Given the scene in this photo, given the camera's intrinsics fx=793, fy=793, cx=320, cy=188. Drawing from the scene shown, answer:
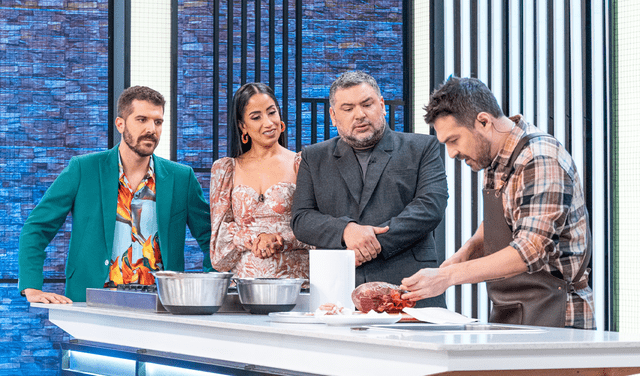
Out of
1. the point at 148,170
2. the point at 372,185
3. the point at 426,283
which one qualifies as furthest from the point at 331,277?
the point at 148,170

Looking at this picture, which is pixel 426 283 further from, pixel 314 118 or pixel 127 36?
pixel 127 36

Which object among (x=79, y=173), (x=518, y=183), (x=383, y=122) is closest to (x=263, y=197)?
(x=383, y=122)

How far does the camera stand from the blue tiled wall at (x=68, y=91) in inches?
153

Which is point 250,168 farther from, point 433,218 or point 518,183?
point 518,183

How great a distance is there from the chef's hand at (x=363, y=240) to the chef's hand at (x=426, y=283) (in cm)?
61

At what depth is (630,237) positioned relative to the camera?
396 centimetres

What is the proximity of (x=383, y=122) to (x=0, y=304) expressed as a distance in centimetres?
220

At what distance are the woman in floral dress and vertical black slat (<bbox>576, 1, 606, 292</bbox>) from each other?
Answer: 168cm

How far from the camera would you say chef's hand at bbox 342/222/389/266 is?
2.60m

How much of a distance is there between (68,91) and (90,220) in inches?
44.8

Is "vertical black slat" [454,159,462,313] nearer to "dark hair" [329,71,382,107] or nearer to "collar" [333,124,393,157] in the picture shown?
"collar" [333,124,393,157]

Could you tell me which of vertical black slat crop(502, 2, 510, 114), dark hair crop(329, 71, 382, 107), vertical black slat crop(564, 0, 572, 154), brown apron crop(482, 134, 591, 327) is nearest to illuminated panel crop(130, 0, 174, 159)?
dark hair crop(329, 71, 382, 107)

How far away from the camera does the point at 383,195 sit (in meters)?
2.82

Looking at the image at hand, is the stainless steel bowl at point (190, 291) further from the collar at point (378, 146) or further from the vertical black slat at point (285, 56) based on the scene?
the vertical black slat at point (285, 56)
